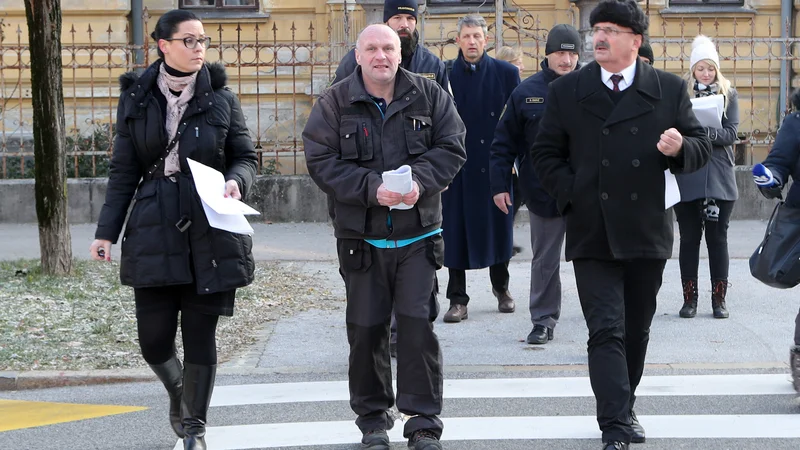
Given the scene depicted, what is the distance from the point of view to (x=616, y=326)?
17.8 feet

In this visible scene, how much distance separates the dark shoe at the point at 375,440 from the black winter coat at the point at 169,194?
919 mm

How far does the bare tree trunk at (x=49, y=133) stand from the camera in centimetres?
1007

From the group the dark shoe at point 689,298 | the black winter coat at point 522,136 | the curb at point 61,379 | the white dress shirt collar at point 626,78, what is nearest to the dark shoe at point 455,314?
the black winter coat at point 522,136

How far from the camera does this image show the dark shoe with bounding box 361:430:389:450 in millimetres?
5586

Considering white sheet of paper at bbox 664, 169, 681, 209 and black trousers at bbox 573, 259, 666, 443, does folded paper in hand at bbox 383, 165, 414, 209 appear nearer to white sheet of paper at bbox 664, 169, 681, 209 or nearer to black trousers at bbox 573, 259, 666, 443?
black trousers at bbox 573, 259, 666, 443

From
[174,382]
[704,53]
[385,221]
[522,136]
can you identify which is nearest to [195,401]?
[174,382]

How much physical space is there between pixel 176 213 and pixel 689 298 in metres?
4.59

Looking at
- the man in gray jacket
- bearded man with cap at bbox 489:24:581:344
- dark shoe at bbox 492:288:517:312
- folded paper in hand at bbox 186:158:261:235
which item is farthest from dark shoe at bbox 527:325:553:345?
folded paper in hand at bbox 186:158:261:235

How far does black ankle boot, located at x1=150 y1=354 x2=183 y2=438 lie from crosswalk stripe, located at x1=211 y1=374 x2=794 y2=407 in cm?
91

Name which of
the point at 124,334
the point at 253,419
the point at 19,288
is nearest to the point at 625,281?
the point at 253,419

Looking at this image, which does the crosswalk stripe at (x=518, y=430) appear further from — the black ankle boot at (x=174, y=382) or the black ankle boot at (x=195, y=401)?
the black ankle boot at (x=195, y=401)

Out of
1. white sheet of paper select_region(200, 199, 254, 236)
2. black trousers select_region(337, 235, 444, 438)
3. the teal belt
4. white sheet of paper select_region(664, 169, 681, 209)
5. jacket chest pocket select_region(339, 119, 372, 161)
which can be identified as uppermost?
jacket chest pocket select_region(339, 119, 372, 161)

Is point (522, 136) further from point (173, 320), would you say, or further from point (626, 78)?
point (173, 320)

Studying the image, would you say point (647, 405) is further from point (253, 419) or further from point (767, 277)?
point (253, 419)
